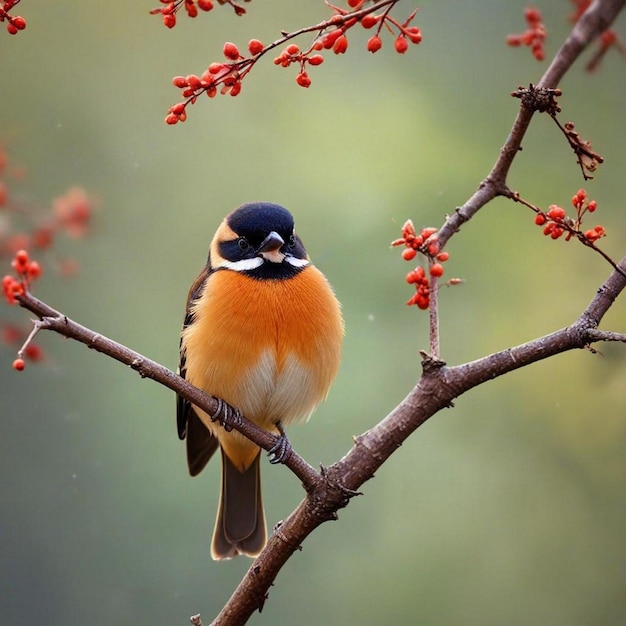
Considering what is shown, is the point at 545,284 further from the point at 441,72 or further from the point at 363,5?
the point at 363,5

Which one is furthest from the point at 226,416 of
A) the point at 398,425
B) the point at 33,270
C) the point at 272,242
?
the point at 33,270

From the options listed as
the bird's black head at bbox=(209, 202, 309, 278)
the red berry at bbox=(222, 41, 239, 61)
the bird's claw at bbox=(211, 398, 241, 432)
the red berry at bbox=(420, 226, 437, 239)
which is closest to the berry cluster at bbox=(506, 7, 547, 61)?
the red berry at bbox=(420, 226, 437, 239)

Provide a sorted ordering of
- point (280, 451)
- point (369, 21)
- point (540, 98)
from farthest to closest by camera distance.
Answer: point (280, 451)
point (540, 98)
point (369, 21)

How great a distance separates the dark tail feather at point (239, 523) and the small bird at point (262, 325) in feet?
0.11

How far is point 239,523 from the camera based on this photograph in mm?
3555

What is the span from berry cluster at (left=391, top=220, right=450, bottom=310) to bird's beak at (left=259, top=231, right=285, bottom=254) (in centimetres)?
110

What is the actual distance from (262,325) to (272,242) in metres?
0.26

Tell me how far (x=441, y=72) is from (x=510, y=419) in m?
2.21

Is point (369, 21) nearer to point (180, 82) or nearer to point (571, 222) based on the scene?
point (180, 82)

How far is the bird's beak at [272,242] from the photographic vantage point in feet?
10.5

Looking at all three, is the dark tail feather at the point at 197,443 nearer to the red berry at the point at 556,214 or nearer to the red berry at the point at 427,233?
the red berry at the point at 427,233

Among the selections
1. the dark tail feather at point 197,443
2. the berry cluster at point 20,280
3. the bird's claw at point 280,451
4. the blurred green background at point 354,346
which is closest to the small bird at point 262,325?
the dark tail feather at point 197,443

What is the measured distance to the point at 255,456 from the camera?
3.71 meters

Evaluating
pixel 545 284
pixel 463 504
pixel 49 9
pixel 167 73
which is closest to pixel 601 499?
pixel 463 504
